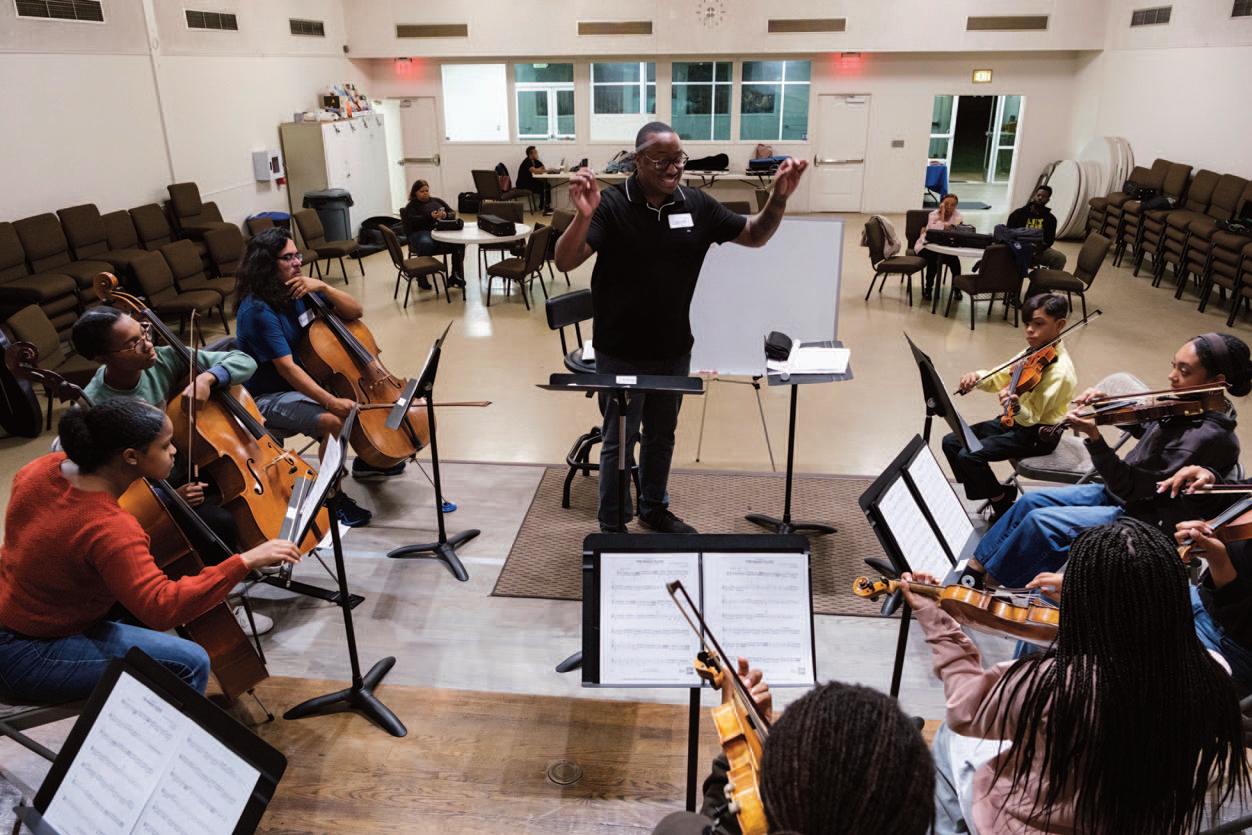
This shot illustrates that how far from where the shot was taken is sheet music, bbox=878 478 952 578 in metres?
2.58

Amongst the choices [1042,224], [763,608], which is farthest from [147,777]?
[1042,224]

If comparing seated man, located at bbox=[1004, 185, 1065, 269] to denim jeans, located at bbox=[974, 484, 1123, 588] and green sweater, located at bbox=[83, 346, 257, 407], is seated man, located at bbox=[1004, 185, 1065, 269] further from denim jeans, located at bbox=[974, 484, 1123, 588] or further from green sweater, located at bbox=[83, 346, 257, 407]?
green sweater, located at bbox=[83, 346, 257, 407]

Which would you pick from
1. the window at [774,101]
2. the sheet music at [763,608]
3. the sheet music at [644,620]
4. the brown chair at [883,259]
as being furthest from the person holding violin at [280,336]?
the window at [774,101]

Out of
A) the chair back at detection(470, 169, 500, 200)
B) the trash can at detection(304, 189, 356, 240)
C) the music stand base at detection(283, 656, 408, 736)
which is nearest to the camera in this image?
the music stand base at detection(283, 656, 408, 736)

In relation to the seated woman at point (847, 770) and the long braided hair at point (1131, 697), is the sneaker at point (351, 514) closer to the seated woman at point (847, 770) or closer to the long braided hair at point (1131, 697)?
the long braided hair at point (1131, 697)

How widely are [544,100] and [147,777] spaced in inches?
547

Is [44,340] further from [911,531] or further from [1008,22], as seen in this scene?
[1008,22]

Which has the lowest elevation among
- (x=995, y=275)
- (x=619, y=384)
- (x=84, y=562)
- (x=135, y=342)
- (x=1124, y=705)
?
(x=995, y=275)

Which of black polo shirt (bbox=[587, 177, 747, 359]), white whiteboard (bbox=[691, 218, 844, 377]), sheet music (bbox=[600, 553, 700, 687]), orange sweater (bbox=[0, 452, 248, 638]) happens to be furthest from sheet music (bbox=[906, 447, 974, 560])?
white whiteboard (bbox=[691, 218, 844, 377])

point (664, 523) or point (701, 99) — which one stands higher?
point (701, 99)

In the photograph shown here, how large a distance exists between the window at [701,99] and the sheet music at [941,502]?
12039 mm

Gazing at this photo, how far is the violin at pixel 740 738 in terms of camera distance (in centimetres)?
158

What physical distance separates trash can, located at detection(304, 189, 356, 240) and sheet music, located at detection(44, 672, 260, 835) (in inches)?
380

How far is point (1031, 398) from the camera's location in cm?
400
